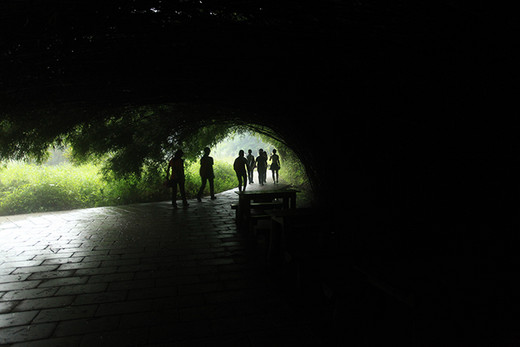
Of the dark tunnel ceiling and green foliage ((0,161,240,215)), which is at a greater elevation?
the dark tunnel ceiling

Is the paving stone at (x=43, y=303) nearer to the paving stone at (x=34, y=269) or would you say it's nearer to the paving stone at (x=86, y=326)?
the paving stone at (x=86, y=326)

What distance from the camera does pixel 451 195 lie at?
3.31 m

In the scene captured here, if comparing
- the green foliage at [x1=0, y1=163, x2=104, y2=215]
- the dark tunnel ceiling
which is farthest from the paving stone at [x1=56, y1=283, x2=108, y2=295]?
the green foliage at [x1=0, y1=163, x2=104, y2=215]

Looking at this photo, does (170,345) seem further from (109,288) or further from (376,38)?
(376,38)

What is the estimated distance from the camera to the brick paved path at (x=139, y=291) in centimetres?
233

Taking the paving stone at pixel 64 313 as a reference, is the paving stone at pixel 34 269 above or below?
above

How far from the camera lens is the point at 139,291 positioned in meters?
3.11

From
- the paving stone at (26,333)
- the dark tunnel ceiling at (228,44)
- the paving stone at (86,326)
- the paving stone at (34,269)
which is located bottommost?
the paving stone at (86,326)

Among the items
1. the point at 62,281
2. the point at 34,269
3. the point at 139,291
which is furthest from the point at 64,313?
the point at 34,269

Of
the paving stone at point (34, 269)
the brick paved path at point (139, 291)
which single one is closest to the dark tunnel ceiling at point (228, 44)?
the paving stone at point (34, 269)

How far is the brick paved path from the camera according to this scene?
233cm

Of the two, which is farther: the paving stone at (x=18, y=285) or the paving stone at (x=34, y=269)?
the paving stone at (x=34, y=269)

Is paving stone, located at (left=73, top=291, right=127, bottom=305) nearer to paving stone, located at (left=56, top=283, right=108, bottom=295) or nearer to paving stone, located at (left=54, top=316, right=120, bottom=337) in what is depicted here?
paving stone, located at (left=56, top=283, right=108, bottom=295)

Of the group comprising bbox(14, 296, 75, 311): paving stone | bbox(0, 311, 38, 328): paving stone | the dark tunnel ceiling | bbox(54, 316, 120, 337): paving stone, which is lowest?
bbox(54, 316, 120, 337): paving stone
